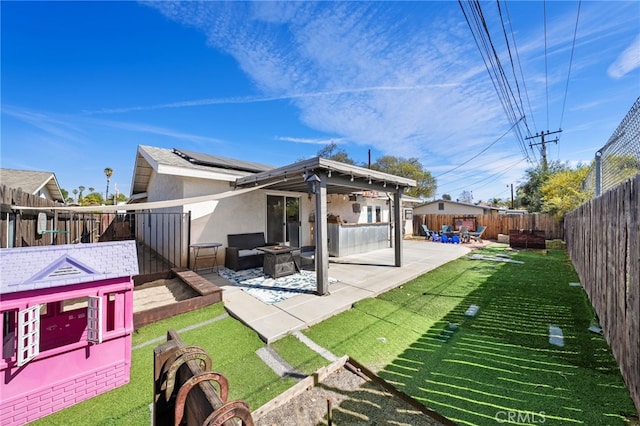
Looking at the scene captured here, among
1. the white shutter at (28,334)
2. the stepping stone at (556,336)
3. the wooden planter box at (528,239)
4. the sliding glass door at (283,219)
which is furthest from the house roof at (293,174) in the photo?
the wooden planter box at (528,239)

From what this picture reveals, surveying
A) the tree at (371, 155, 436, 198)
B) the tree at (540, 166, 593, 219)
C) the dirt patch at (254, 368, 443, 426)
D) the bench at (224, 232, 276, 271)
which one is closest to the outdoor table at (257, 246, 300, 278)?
the bench at (224, 232, 276, 271)

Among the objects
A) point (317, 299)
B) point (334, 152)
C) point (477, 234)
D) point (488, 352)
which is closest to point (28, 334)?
point (317, 299)

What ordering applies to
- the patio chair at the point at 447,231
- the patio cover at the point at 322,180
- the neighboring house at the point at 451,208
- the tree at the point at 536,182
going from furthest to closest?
the neighboring house at the point at 451,208 < the tree at the point at 536,182 < the patio chair at the point at 447,231 < the patio cover at the point at 322,180

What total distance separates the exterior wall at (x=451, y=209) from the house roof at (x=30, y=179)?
2662 cm

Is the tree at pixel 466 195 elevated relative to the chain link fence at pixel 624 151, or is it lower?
elevated

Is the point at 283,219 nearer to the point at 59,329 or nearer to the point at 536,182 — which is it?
the point at 59,329

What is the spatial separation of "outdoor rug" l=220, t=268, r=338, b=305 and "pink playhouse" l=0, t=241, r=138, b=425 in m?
2.41

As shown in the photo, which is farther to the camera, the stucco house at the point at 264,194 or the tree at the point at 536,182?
the tree at the point at 536,182

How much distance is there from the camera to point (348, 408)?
90.0 inches

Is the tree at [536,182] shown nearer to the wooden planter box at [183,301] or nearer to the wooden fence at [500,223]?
the wooden fence at [500,223]

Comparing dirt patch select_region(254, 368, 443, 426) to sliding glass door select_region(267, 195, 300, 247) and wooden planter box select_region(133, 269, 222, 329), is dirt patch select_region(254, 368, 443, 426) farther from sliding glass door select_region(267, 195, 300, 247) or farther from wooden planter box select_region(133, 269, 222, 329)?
sliding glass door select_region(267, 195, 300, 247)

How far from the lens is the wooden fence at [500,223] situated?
600 inches

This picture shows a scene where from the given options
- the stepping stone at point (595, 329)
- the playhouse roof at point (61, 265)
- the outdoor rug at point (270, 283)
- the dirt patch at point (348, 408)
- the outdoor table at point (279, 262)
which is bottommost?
the dirt patch at point (348, 408)

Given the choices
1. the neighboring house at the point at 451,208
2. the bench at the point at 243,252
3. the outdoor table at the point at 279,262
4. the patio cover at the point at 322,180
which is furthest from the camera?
the neighboring house at the point at 451,208
